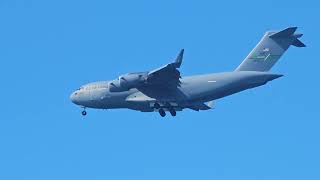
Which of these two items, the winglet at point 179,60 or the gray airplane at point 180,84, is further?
the gray airplane at point 180,84

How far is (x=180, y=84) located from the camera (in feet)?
152

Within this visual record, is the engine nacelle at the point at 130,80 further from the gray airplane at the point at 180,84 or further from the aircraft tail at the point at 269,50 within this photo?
the aircraft tail at the point at 269,50

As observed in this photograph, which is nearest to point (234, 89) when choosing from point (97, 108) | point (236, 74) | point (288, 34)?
point (236, 74)

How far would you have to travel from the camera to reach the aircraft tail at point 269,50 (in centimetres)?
4703

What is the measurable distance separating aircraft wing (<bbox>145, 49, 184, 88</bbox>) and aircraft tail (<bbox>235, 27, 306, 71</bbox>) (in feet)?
10.7

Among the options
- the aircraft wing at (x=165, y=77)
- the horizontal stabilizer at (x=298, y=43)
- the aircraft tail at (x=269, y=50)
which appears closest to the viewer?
the aircraft wing at (x=165, y=77)

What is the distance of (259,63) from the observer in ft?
155

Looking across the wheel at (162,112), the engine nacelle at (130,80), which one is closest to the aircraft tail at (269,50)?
the wheel at (162,112)

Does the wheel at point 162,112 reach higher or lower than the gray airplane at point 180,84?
lower

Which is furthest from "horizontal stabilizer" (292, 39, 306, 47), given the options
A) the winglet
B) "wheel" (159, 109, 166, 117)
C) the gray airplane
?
"wheel" (159, 109, 166, 117)

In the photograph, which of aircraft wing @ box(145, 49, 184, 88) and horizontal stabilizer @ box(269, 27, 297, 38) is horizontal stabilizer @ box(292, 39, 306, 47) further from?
aircraft wing @ box(145, 49, 184, 88)

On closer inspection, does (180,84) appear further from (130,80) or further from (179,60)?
(179,60)

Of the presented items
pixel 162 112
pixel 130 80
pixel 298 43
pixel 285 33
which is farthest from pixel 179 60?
pixel 298 43

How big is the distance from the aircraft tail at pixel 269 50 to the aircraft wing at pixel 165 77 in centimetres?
325
